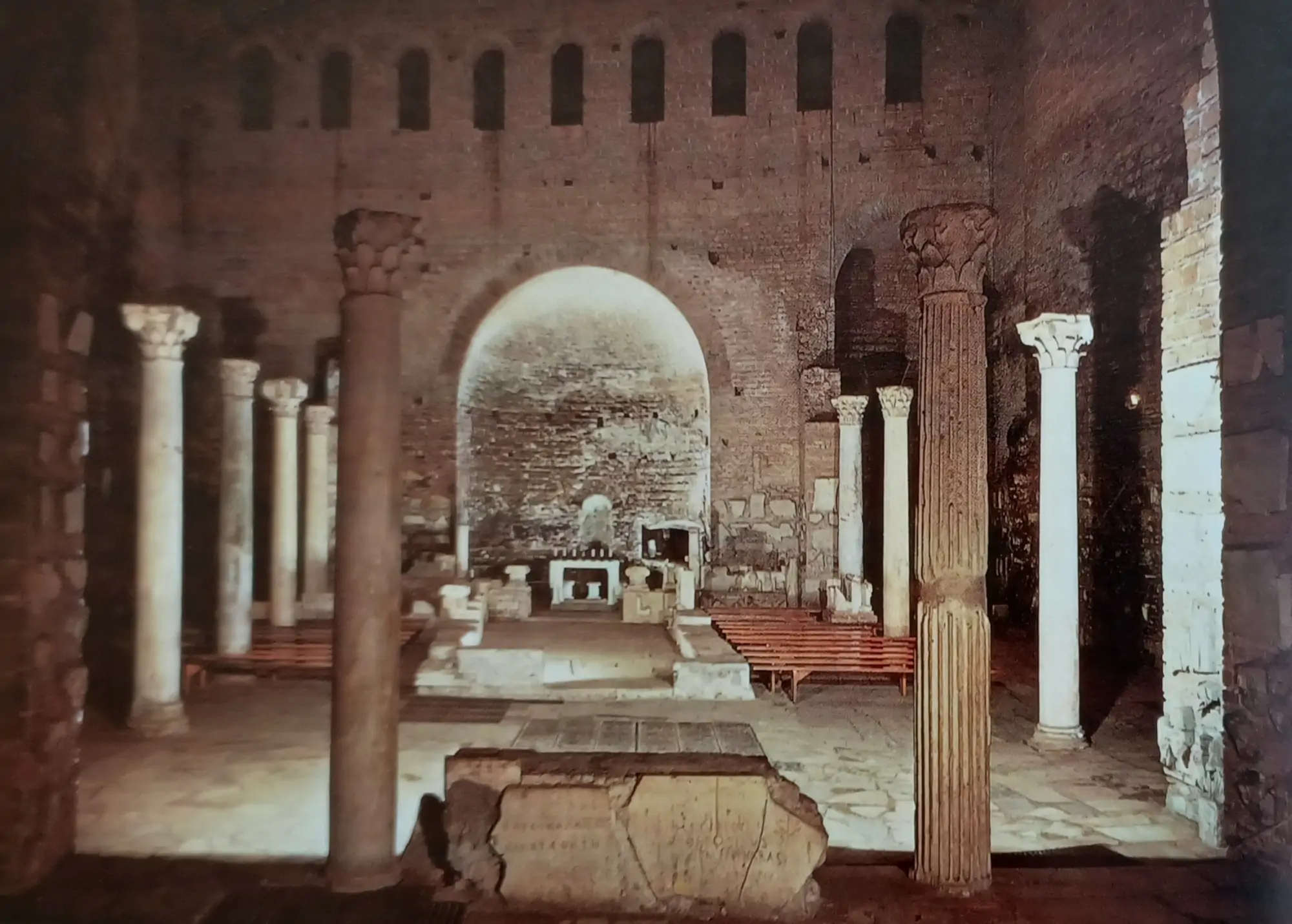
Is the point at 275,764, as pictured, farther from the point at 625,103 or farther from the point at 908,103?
the point at 908,103

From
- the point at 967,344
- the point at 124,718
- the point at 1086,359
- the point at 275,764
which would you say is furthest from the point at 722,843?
the point at 1086,359

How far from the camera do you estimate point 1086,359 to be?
12.1 meters

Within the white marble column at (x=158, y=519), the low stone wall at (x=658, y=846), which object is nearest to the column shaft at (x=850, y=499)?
the white marble column at (x=158, y=519)

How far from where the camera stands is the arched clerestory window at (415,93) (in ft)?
48.2

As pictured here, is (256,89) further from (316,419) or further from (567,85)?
(316,419)

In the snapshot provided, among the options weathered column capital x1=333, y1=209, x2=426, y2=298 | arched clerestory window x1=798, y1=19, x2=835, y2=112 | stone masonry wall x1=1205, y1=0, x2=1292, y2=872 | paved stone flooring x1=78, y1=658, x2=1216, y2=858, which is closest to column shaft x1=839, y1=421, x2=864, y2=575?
paved stone flooring x1=78, y1=658, x2=1216, y2=858

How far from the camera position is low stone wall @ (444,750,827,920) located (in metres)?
4.29

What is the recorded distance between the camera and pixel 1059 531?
7766 millimetres

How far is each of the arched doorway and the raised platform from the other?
518 cm

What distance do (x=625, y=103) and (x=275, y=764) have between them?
37.7 feet

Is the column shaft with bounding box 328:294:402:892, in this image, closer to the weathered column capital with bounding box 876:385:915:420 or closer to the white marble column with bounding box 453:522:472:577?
the weathered column capital with bounding box 876:385:915:420

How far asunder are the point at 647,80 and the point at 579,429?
6.09 meters

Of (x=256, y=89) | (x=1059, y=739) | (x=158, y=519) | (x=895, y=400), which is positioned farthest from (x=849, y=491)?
(x=256, y=89)

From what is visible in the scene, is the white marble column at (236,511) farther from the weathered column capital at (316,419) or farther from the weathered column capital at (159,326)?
the weathered column capital at (316,419)
